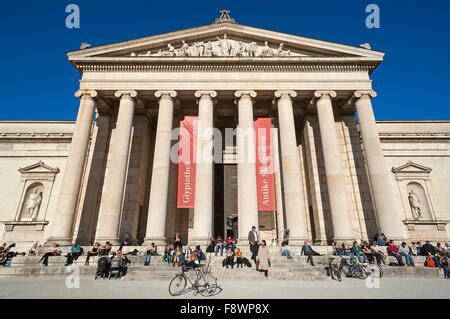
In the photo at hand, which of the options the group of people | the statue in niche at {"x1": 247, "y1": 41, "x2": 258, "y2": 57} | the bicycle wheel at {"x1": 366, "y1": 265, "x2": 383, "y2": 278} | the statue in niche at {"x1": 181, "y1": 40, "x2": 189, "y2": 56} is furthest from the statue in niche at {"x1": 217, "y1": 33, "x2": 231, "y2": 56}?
the bicycle wheel at {"x1": 366, "y1": 265, "x2": 383, "y2": 278}

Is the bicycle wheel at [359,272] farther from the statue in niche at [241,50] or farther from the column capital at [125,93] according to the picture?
the column capital at [125,93]

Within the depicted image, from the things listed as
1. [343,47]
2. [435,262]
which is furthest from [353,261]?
[343,47]

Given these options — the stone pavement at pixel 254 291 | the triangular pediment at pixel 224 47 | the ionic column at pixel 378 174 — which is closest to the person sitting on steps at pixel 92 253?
the stone pavement at pixel 254 291

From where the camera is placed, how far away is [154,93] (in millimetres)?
19984

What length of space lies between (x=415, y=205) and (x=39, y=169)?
114 feet

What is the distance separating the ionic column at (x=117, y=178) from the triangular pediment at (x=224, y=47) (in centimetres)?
369

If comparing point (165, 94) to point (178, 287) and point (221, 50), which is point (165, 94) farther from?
point (178, 287)

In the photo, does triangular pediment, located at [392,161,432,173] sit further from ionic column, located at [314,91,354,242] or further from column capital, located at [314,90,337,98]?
column capital, located at [314,90,337,98]

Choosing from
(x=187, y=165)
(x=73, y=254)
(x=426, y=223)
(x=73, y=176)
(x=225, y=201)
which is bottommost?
(x=73, y=254)

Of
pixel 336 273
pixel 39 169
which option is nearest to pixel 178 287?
pixel 336 273

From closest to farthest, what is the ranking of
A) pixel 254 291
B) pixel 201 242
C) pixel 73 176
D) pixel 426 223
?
pixel 254 291 → pixel 201 242 → pixel 73 176 → pixel 426 223

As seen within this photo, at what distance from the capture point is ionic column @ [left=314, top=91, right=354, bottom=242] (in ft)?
55.3

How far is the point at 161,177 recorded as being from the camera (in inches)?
683
